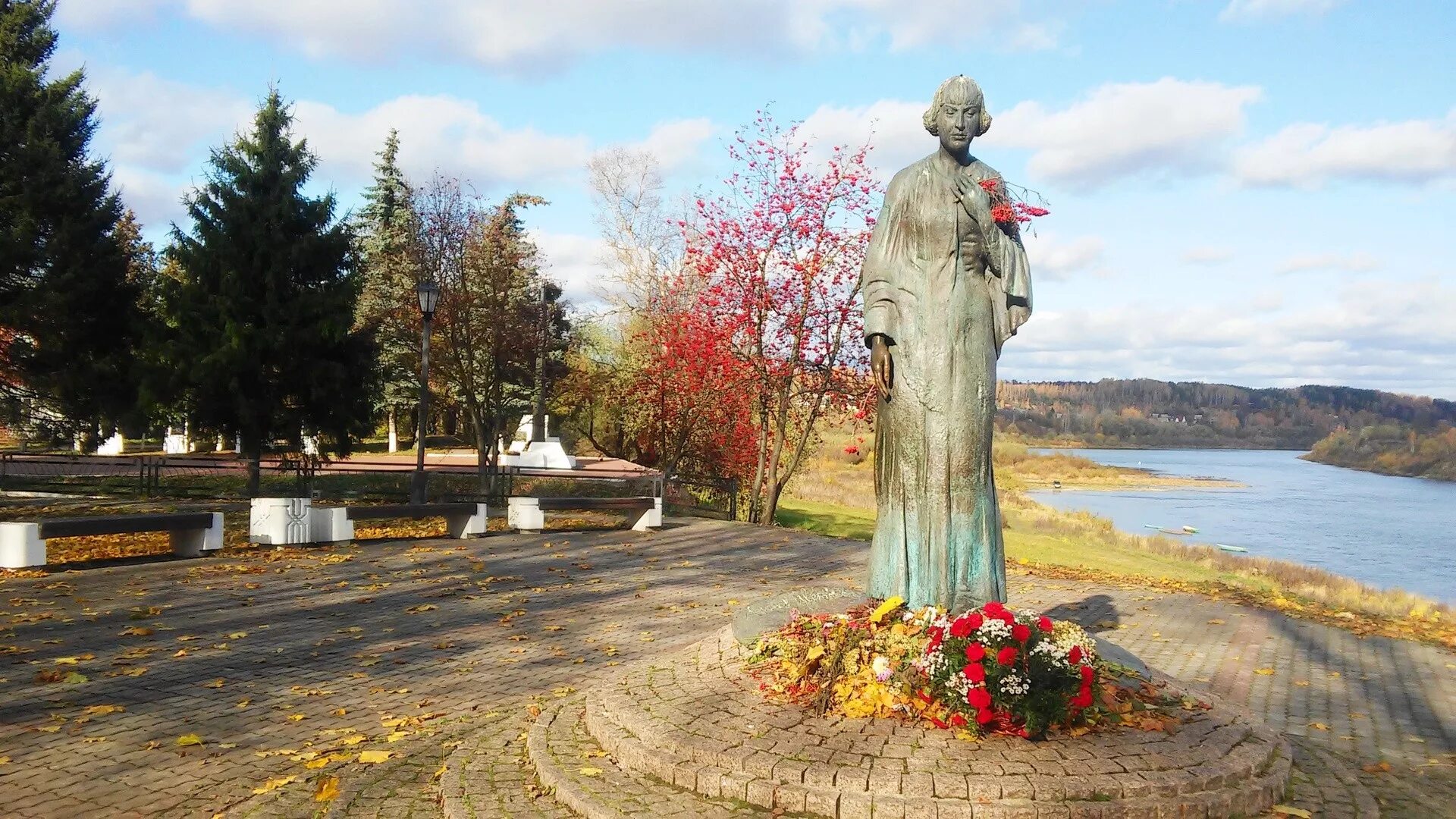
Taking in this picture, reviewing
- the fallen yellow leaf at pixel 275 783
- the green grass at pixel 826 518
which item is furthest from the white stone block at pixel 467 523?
the fallen yellow leaf at pixel 275 783

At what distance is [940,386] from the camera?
5.06 m

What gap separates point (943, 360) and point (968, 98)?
4.64 feet

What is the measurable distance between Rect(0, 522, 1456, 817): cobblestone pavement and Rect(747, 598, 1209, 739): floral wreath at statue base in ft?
3.17

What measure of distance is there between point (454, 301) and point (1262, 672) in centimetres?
1796

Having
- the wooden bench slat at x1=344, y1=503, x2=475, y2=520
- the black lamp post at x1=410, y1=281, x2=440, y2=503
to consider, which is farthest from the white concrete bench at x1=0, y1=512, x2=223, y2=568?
the black lamp post at x1=410, y1=281, x2=440, y2=503

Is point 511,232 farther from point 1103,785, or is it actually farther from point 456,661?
point 1103,785

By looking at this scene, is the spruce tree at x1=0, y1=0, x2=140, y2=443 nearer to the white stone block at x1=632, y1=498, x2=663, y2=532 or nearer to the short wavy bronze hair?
the white stone block at x1=632, y1=498, x2=663, y2=532

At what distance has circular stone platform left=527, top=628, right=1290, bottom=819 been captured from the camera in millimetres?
3830

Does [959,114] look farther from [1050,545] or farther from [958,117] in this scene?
[1050,545]

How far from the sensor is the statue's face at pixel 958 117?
5168 mm

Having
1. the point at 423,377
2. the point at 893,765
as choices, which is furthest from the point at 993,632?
the point at 423,377

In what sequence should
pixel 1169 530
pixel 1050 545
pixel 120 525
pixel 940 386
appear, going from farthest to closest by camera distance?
pixel 1169 530 → pixel 1050 545 → pixel 120 525 → pixel 940 386

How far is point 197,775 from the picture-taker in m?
4.73

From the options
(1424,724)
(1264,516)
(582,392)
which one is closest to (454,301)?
(582,392)
